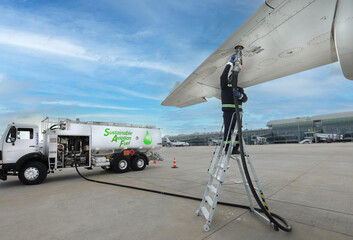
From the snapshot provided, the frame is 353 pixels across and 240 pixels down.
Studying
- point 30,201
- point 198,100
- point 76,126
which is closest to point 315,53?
point 198,100

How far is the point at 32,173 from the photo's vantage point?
809 cm

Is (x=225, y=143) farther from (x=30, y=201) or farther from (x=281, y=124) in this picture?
(x=281, y=124)

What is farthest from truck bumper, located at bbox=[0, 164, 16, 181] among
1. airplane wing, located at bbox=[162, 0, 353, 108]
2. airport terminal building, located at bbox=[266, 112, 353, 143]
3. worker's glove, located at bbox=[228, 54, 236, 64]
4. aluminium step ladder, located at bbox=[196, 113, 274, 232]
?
airport terminal building, located at bbox=[266, 112, 353, 143]

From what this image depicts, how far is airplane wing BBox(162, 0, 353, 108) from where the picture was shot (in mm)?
2270

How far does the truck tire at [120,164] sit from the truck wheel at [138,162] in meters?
0.39

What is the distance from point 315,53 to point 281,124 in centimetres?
9169

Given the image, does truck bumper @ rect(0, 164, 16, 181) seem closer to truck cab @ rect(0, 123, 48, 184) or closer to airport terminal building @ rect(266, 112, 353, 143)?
Answer: truck cab @ rect(0, 123, 48, 184)

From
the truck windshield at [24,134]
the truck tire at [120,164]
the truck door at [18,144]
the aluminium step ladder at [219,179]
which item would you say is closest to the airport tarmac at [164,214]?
the aluminium step ladder at [219,179]

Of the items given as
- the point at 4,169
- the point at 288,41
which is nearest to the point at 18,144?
the point at 4,169

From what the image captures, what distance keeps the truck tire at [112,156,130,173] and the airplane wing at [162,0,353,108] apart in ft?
25.7

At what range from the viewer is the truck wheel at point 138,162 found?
37.2ft

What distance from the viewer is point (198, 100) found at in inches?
231

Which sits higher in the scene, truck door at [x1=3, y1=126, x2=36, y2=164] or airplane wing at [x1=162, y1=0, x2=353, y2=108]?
airplane wing at [x1=162, y1=0, x2=353, y2=108]

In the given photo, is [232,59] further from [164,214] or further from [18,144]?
[18,144]
